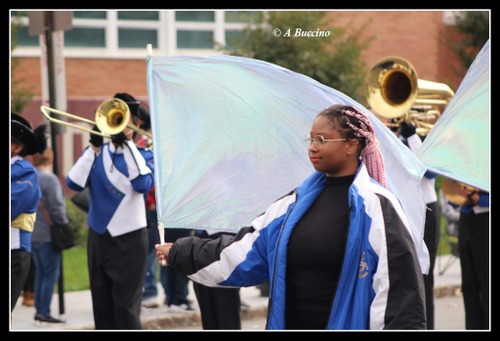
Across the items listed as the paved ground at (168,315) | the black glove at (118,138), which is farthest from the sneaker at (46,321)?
the black glove at (118,138)

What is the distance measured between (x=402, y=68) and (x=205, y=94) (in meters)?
3.87

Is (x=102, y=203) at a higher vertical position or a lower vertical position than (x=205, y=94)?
lower

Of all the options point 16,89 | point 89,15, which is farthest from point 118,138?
point 89,15

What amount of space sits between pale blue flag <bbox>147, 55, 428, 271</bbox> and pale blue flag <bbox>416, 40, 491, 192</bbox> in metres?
0.68

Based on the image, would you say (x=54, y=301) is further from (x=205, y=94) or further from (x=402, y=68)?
(x=205, y=94)

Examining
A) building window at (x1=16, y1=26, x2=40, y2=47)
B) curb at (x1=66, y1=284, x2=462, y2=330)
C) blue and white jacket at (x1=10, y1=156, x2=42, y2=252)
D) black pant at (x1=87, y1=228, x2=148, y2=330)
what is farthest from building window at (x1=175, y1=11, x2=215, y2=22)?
blue and white jacket at (x1=10, y1=156, x2=42, y2=252)

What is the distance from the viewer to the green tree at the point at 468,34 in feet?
72.9

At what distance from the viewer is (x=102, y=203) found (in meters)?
7.88

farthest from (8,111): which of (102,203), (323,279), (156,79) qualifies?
(323,279)

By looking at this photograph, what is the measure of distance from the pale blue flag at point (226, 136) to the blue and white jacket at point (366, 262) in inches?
20.0

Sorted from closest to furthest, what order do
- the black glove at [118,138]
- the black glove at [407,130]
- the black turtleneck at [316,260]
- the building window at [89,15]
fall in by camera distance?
the black turtleneck at [316,260] < the black glove at [118,138] < the black glove at [407,130] < the building window at [89,15]

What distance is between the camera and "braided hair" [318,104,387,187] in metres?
4.38

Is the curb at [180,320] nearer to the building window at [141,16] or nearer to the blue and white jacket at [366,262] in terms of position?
the blue and white jacket at [366,262]

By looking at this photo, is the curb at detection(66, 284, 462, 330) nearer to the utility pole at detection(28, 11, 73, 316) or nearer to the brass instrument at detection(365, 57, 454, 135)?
the utility pole at detection(28, 11, 73, 316)
